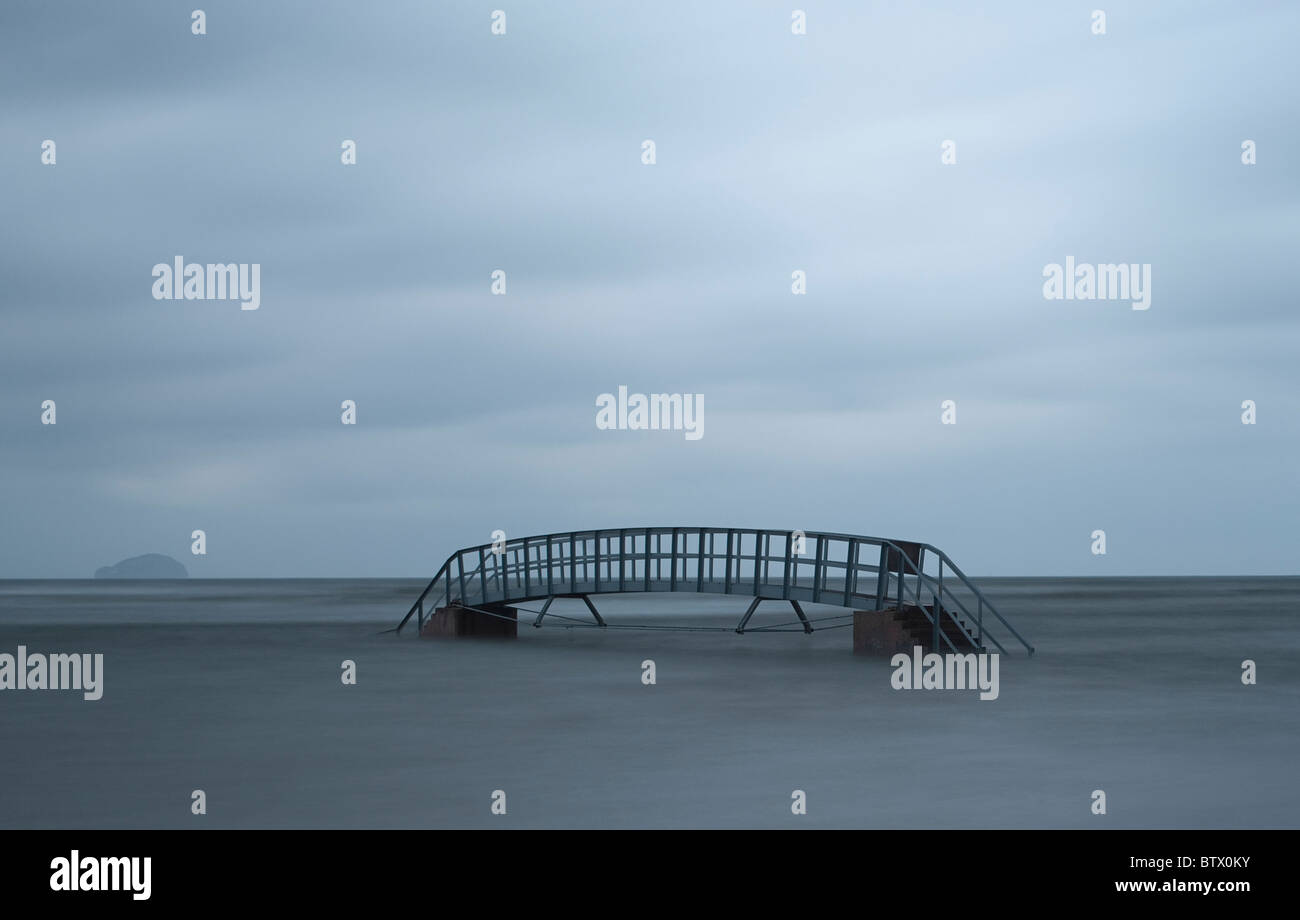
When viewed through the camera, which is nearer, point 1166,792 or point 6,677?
point 1166,792

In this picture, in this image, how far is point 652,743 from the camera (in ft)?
44.4

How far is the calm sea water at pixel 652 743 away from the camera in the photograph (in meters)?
10.0

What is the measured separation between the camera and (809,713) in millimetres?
16031

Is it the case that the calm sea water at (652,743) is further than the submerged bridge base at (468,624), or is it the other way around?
the submerged bridge base at (468,624)

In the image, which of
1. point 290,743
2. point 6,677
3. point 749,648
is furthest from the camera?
point 749,648

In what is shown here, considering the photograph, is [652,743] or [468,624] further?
[468,624]

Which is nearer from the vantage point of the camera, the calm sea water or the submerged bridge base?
the calm sea water

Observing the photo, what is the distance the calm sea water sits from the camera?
10031 mm
